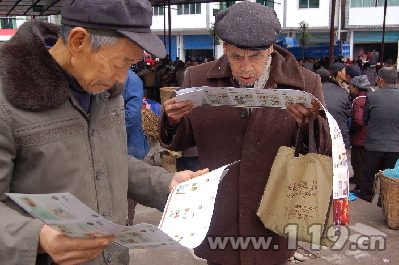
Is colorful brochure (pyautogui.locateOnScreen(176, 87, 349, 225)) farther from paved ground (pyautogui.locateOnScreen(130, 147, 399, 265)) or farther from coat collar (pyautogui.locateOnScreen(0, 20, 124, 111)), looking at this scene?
paved ground (pyautogui.locateOnScreen(130, 147, 399, 265))

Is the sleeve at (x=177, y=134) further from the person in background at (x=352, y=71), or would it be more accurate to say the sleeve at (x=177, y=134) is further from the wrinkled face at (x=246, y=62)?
the person in background at (x=352, y=71)

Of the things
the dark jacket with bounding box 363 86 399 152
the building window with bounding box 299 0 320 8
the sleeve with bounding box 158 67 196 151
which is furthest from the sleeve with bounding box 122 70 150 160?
the building window with bounding box 299 0 320 8

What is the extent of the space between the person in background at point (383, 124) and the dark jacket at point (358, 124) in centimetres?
38

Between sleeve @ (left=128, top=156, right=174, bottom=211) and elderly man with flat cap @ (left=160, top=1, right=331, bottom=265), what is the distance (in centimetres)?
31

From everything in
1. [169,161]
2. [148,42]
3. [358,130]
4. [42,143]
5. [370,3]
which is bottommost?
[169,161]

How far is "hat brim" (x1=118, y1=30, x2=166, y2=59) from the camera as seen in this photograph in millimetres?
1264

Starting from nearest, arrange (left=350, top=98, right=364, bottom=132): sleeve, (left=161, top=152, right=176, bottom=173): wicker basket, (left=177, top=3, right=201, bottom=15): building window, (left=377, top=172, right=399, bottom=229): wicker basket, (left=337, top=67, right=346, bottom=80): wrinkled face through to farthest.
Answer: (left=377, top=172, right=399, bottom=229): wicker basket < (left=161, top=152, right=176, bottom=173): wicker basket < (left=350, top=98, right=364, bottom=132): sleeve < (left=337, top=67, right=346, bottom=80): wrinkled face < (left=177, top=3, right=201, bottom=15): building window

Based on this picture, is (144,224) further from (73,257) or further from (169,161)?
(169,161)

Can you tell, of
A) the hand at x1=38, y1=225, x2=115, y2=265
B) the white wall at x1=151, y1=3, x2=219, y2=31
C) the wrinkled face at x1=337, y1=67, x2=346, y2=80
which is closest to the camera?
the hand at x1=38, y1=225, x2=115, y2=265

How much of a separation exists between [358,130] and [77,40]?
4.89 metres

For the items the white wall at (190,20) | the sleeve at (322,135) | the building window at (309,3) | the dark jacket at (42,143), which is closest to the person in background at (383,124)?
the sleeve at (322,135)

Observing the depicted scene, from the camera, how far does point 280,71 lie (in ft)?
6.43

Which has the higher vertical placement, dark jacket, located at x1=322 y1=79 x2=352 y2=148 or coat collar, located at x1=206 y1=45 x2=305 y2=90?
coat collar, located at x1=206 y1=45 x2=305 y2=90

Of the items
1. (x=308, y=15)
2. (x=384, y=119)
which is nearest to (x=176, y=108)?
(x=384, y=119)
